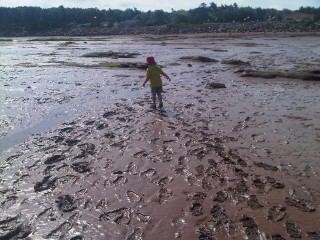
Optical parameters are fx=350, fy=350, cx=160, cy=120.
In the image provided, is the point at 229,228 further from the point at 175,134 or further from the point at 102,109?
the point at 102,109

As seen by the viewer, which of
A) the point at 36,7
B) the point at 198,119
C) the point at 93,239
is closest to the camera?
the point at 93,239

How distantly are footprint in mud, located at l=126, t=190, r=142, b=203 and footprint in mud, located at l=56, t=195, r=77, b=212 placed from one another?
916 millimetres

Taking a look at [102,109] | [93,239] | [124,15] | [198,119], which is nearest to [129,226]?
[93,239]

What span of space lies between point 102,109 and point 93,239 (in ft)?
23.9

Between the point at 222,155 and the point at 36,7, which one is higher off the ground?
the point at 36,7

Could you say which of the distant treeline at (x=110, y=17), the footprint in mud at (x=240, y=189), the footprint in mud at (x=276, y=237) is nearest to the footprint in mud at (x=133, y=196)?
the footprint in mud at (x=240, y=189)

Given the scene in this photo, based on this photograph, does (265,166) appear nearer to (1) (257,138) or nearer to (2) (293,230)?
(1) (257,138)

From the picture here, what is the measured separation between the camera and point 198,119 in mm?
10242

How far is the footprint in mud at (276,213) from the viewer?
203 inches

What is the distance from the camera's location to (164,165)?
23.8 ft

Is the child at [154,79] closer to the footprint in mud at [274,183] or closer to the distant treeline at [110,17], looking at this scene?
the footprint in mud at [274,183]

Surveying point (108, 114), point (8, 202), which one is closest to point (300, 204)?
point (8, 202)

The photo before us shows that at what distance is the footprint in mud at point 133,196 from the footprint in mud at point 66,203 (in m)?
0.92

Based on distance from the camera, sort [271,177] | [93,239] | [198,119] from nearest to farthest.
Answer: [93,239] < [271,177] < [198,119]
